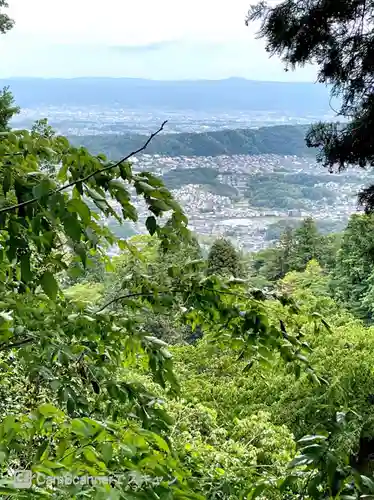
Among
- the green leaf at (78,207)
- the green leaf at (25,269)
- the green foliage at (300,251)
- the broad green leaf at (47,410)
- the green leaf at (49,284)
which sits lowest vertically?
the green foliage at (300,251)

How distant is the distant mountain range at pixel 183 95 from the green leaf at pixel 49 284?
66366mm

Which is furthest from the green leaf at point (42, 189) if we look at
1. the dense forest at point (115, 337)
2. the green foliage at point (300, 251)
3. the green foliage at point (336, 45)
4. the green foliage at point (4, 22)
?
the green foliage at point (300, 251)

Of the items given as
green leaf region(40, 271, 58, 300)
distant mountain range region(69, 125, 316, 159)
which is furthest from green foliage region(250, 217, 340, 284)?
distant mountain range region(69, 125, 316, 159)

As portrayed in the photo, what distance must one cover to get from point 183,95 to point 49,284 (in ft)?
299

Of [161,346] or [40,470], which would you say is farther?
[161,346]

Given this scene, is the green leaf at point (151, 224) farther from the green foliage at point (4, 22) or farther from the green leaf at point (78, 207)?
the green foliage at point (4, 22)

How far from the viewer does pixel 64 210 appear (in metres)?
0.68

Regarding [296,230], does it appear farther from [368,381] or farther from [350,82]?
[350,82]

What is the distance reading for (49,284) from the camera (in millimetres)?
757

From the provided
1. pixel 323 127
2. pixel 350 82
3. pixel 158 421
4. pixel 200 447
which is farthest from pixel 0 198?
pixel 323 127

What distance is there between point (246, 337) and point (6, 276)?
0.58 m

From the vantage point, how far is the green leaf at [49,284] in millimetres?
751

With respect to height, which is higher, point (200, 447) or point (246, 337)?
point (246, 337)

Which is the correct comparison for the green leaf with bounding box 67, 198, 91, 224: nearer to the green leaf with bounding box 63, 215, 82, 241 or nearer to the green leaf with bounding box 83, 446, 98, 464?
the green leaf with bounding box 63, 215, 82, 241
